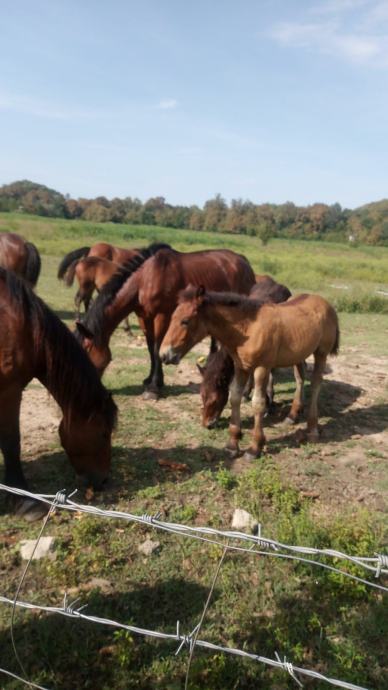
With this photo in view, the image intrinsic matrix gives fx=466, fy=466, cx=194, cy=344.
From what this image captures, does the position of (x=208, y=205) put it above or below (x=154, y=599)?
above

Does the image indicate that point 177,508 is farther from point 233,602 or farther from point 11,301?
point 11,301

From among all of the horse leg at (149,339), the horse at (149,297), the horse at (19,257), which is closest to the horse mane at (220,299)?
the horse at (149,297)

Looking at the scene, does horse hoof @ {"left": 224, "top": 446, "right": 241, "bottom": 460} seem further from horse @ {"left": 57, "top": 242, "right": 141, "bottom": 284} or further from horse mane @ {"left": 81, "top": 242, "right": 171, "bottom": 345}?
horse @ {"left": 57, "top": 242, "right": 141, "bottom": 284}

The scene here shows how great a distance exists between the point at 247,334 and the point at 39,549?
2.65 metres

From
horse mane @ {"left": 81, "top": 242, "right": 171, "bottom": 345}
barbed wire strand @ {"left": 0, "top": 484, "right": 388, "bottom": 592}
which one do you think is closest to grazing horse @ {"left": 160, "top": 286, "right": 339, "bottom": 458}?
horse mane @ {"left": 81, "top": 242, "right": 171, "bottom": 345}

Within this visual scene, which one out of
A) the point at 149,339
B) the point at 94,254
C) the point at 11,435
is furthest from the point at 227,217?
the point at 11,435

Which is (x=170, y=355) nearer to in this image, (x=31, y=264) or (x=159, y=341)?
(x=159, y=341)

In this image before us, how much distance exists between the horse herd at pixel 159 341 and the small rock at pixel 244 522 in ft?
3.53

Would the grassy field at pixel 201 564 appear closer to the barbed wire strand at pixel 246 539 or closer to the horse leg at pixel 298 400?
the horse leg at pixel 298 400

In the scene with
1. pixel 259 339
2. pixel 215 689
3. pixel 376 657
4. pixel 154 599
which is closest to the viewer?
pixel 215 689

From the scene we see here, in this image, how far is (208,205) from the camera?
313 feet

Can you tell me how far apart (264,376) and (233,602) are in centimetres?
230

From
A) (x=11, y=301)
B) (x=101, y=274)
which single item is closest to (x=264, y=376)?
(x=11, y=301)

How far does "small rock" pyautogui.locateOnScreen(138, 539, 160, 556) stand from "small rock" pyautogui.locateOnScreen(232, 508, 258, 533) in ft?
2.28
